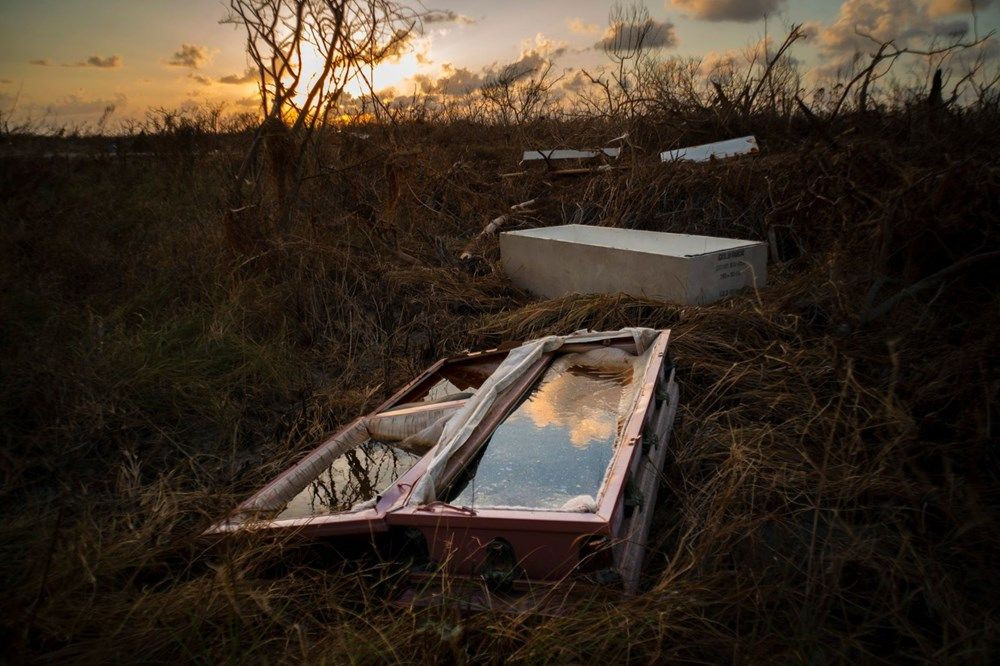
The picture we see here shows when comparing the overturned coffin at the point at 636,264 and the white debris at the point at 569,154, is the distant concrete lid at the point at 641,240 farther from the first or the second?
the white debris at the point at 569,154

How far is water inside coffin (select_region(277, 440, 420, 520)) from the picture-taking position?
239 centimetres

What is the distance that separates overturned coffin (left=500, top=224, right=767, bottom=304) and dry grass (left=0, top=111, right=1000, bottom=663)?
21 cm

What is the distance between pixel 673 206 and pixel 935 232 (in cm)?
303

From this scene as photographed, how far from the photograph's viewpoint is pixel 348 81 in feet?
18.7

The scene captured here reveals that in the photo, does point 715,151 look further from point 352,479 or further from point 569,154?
point 352,479

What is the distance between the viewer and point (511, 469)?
90.8 inches

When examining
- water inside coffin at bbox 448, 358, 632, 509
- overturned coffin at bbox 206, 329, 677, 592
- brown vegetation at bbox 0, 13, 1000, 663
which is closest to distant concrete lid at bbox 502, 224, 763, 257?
brown vegetation at bbox 0, 13, 1000, 663

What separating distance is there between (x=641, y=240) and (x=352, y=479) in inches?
134

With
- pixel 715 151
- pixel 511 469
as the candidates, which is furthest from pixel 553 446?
pixel 715 151

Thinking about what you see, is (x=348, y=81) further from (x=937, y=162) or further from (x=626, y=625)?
(x=626, y=625)

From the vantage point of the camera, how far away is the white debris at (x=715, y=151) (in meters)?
6.83

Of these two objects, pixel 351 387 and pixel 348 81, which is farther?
pixel 348 81

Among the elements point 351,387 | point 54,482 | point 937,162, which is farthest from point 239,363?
point 937,162

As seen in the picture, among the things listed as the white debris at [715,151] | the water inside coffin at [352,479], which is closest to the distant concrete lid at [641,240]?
the white debris at [715,151]
